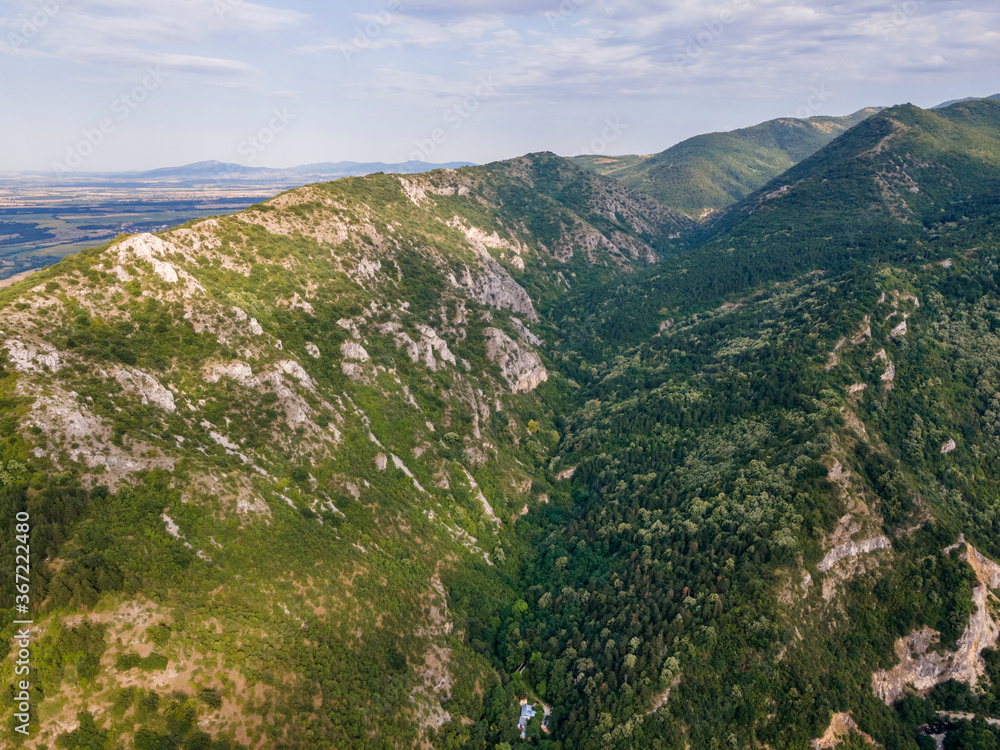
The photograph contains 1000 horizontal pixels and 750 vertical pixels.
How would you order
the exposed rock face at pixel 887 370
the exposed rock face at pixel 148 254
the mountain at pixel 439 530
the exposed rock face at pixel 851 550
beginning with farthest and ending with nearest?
1. the exposed rock face at pixel 887 370
2. the exposed rock face at pixel 148 254
3. the exposed rock face at pixel 851 550
4. the mountain at pixel 439 530

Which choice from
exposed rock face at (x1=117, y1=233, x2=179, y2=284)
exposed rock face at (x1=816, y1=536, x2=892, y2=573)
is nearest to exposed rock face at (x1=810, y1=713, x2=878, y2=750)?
exposed rock face at (x1=816, y1=536, x2=892, y2=573)

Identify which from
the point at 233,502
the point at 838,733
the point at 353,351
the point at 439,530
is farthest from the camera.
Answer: the point at 353,351

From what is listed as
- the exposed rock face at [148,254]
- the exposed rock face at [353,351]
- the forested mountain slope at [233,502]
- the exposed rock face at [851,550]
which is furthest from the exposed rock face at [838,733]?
the exposed rock face at [148,254]

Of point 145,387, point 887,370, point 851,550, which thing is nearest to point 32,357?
point 145,387

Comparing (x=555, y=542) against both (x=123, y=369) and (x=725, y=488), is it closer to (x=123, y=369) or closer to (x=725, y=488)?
(x=725, y=488)

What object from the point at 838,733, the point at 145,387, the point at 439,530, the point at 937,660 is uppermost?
the point at 145,387

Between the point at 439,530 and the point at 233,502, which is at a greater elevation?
the point at 233,502

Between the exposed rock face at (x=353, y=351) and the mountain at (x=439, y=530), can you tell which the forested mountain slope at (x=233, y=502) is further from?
the exposed rock face at (x=353, y=351)

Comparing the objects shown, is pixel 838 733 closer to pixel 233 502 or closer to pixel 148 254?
pixel 233 502
